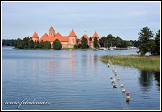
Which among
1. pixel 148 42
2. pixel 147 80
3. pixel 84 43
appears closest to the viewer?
pixel 147 80

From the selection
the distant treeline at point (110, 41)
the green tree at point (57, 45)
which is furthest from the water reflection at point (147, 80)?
the green tree at point (57, 45)

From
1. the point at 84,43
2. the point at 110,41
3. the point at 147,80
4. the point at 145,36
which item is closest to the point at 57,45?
the point at 84,43

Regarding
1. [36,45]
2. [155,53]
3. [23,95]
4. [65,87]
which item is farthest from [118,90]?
[36,45]

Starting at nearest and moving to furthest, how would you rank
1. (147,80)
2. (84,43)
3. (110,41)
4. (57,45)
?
(147,80), (57,45), (84,43), (110,41)

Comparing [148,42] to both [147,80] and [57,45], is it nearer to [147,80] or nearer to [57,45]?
[147,80]

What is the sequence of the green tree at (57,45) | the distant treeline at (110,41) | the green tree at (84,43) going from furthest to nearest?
1. the distant treeline at (110,41)
2. the green tree at (57,45)
3. the green tree at (84,43)

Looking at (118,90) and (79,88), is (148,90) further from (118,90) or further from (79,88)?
(79,88)

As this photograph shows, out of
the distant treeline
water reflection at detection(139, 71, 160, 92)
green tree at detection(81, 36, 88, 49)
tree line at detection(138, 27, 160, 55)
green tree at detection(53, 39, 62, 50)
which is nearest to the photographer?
water reflection at detection(139, 71, 160, 92)

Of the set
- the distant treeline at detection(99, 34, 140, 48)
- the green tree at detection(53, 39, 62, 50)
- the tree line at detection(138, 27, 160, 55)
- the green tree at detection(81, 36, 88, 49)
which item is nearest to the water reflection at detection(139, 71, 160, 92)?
the tree line at detection(138, 27, 160, 55)

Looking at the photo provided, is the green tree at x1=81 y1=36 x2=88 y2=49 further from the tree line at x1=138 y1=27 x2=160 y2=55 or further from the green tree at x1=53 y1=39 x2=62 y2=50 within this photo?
the tree line at x1=138 y1=27 x2=160 y2=55

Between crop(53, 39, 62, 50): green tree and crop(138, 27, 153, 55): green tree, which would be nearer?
crop(138, 27, 153, 55): green tree

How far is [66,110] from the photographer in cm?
2108

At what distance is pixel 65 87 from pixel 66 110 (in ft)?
31.7

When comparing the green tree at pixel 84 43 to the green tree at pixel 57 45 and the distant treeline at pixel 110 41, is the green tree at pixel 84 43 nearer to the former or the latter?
the distant treeline at pixel 110 41
